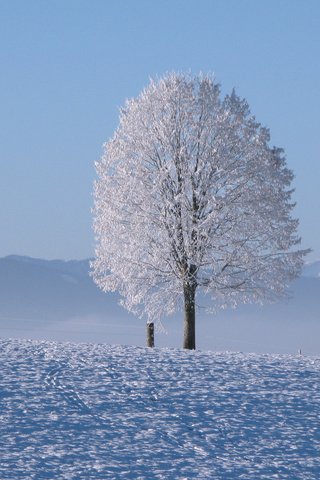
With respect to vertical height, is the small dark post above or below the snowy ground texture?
above

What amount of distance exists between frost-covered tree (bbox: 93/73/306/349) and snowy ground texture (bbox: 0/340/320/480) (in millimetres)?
6689

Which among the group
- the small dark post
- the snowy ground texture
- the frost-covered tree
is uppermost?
the frost-covered tree

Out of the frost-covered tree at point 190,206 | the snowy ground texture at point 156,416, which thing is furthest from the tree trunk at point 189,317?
the snowy ground texture at point 156,416

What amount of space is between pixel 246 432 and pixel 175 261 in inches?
578

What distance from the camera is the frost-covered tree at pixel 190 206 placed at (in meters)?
32.5

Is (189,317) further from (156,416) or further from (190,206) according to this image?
(156,416)

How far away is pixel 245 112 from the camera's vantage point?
34125mm

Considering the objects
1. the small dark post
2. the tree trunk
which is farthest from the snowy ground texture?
the tree trunk

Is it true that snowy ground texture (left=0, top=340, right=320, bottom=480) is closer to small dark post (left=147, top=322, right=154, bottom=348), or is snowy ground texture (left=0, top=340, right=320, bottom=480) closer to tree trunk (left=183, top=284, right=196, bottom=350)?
small dark post (left=147, top=322, right=154, bottom=348)

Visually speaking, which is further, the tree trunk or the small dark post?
the tree trunk

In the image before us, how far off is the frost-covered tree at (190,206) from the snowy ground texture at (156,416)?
6.69m

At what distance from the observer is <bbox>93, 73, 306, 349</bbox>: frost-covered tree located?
→ 32.5m

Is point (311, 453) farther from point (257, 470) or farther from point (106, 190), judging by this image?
point (106, 190)

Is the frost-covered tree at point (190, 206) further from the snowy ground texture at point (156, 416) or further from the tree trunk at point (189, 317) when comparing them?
the snowy ground texture at point (156, 416)
